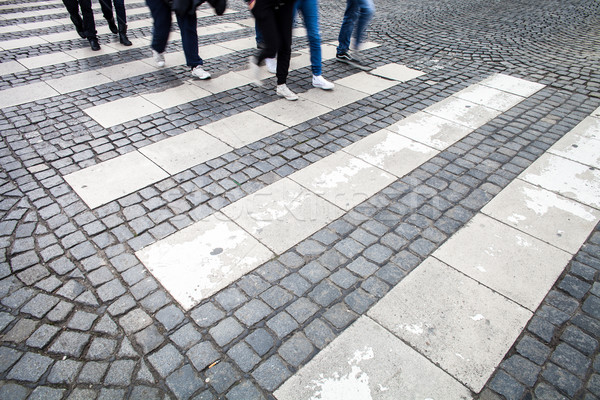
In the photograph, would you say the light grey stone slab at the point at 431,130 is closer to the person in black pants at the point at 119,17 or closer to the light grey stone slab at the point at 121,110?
the light grey stone slab at the point at 121,110

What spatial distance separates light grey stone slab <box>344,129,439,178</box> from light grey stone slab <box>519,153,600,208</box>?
978 millimetres

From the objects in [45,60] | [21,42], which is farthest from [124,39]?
[21,42]

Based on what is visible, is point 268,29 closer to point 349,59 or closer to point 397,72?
point 349,59

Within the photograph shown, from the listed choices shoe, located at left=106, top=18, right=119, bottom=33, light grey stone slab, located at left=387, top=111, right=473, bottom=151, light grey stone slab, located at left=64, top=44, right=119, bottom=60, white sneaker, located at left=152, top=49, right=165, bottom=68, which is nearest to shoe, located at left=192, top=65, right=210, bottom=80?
white sneaker, located at left=152, top=49, right=165, bottom=68

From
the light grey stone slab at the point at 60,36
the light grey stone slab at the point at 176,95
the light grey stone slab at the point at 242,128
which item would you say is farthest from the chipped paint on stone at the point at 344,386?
the light grey stone slab at the point at 60,36

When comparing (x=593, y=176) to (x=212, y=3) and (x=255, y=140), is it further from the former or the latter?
(x=212, y=3)

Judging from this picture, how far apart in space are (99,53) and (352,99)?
448 cm

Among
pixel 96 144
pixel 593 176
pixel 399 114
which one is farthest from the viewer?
pixel 399 114

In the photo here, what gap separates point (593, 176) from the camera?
12.8 ft

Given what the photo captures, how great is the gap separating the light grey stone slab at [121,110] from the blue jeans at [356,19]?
3.20 m

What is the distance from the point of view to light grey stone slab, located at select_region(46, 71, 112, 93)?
17.8 ft

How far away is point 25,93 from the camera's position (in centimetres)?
522

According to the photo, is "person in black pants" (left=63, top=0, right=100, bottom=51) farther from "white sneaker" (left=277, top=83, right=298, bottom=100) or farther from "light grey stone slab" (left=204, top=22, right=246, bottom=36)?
"white sneaker" (left=277, top=83, right=298, bottom=100)

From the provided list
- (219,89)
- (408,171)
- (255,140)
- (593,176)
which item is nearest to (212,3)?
(219,89)
